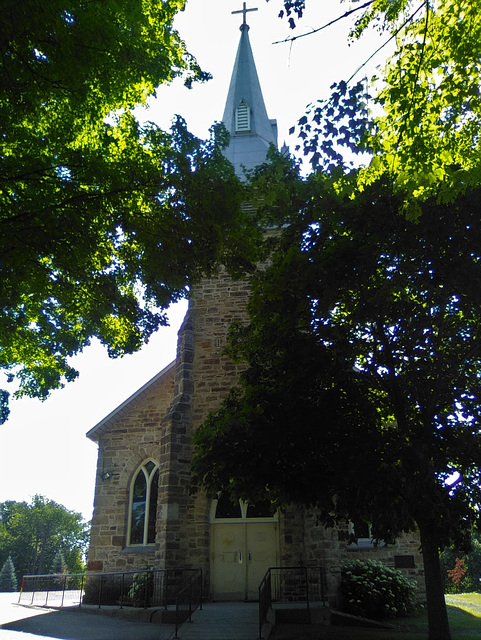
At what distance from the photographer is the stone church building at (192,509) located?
12547mm

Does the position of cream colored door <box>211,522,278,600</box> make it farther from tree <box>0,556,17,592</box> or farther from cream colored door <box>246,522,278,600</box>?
tree <box>0,556,17,592</box>

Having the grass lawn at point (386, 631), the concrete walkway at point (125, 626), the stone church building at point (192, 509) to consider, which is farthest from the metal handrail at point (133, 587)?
the grass lawn at point (386, 631)

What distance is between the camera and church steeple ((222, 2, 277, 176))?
2259 centimetres

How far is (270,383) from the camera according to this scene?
31.9ft

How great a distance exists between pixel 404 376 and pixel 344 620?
5225mm

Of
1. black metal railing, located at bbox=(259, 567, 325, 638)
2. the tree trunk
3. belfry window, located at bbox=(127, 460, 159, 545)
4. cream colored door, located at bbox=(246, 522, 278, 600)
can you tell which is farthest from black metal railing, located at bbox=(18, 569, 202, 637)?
the tree trunk

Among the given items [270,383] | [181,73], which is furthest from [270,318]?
[181,73]

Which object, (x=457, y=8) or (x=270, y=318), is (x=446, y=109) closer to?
(x=457, y=8)

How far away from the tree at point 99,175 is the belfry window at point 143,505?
7.66 meters

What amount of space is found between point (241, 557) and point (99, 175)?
1025 centimetres

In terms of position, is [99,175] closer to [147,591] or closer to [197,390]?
[197,390]

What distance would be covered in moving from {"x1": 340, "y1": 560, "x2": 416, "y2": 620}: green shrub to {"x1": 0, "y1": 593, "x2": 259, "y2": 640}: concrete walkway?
2.26 metres

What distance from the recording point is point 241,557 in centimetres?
1322

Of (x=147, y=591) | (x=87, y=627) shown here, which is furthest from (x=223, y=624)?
(x=87, y=627)
